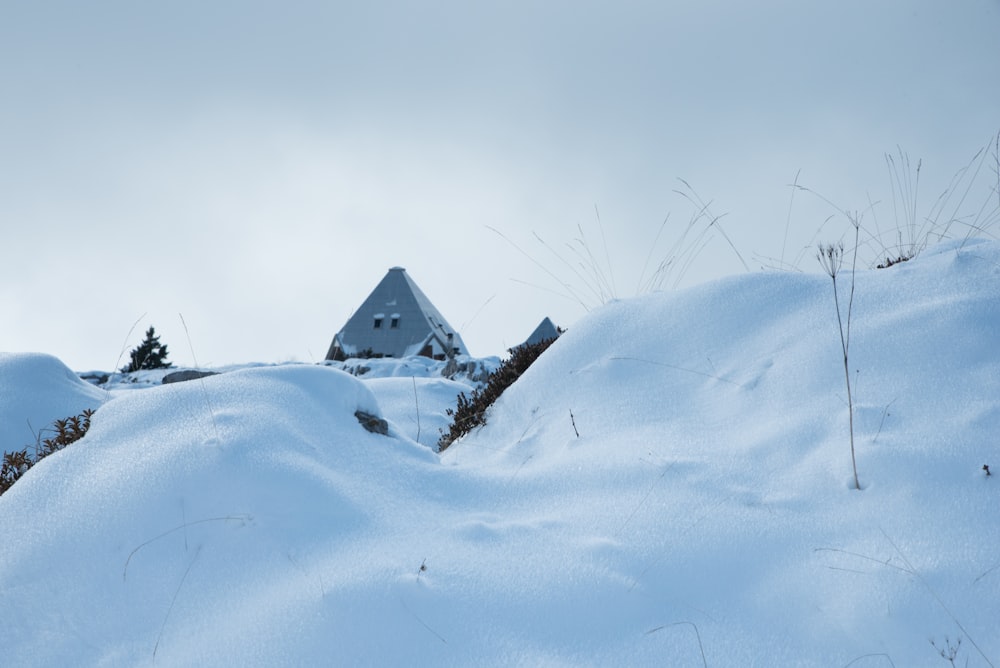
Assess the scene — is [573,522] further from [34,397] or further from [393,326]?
[393,326]

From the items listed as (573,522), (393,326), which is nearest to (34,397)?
(573,522)

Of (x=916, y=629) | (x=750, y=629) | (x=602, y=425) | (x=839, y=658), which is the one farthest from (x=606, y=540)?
(x=602, y=425)

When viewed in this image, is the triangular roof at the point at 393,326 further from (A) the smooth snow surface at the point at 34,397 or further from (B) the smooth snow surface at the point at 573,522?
(B) the smooth snow surface at the point at 573,522

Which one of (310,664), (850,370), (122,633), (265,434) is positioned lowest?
(850,370)

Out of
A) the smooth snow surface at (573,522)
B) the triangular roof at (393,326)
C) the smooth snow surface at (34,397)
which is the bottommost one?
the triangular roof at (393,326)

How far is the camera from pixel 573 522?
2309 millimetres

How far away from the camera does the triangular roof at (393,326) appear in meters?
26.6

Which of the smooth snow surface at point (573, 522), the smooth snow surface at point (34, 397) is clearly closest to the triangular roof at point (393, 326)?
the smooth snow surface at point (34, 397)

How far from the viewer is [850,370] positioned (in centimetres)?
287

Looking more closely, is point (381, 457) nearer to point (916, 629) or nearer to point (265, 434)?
point (265, 434)

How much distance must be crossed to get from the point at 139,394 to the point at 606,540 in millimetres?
2038

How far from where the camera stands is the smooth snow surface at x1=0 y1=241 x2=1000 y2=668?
5.81ft

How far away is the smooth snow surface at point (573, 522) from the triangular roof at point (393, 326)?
23307mm

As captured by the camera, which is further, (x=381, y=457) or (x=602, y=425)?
(x=602, y=425)
